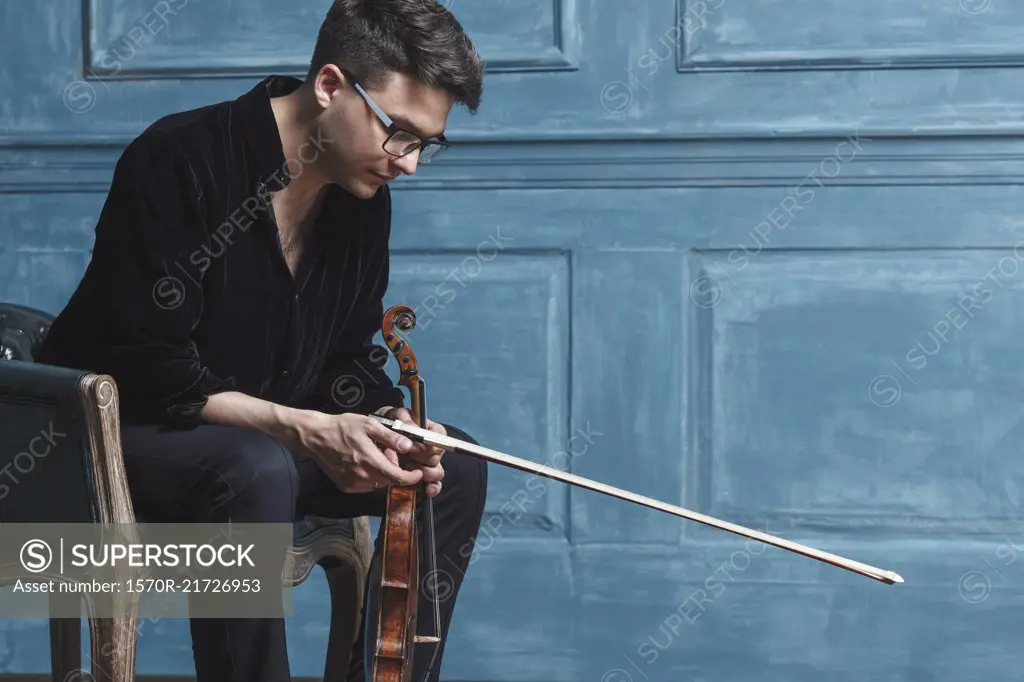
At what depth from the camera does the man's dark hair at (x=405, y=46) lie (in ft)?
4.89

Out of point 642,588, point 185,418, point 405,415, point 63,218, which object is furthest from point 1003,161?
point 63,218

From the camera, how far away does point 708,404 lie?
2143 millimetres

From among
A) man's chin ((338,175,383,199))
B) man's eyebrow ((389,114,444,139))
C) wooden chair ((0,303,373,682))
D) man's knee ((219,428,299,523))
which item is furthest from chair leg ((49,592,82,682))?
man's eyebrow ((389,114,444,139))

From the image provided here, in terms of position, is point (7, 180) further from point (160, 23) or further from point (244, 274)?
point (244, 274)

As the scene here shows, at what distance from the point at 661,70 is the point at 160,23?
0.91 meters

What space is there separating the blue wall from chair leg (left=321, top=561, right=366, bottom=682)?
48 cm

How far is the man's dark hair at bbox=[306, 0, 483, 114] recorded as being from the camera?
1.49 m

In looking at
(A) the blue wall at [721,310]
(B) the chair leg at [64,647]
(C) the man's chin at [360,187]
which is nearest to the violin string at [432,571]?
(C) the man's chin at [360,187]

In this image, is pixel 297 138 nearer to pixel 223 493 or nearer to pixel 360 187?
pixel 360 187

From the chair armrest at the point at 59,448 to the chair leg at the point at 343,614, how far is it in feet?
1.32

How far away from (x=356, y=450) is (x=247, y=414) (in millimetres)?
168

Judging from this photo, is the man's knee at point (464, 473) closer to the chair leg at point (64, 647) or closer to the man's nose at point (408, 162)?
the man's nose at point (408, 162)

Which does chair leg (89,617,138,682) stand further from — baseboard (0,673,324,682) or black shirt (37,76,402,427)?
baseboard (0,673,324,682)

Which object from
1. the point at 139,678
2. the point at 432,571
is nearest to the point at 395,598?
the point at 432,571
